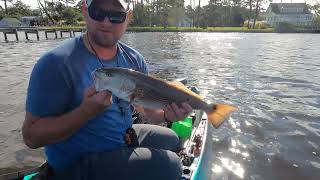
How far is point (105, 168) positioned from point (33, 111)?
88 cm

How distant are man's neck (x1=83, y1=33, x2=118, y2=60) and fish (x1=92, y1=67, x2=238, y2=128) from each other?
556 mm

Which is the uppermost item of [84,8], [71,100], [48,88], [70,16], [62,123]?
[70,16]

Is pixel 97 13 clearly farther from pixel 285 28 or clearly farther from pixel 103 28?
pixel 285 28

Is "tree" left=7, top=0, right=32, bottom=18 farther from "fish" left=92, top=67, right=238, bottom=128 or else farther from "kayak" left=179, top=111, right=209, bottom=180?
"fish" left=92, top=67, right=238, bottom=128

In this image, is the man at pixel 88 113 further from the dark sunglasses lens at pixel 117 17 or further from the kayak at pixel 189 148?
the kayak at pixel 189 148

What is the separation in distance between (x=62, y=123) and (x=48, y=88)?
1.12 ft

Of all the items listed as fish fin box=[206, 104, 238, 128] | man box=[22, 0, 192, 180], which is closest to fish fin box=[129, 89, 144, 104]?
man box=[22, 0, 192, 180]

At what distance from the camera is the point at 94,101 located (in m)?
2.99

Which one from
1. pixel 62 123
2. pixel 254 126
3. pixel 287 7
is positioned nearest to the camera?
pixel 62 123

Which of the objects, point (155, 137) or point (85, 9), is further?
point (155, 137)

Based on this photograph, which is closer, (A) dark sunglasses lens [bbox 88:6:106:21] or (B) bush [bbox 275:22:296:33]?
(A) dark sunglasses lens [bbox 88:6:106:21]

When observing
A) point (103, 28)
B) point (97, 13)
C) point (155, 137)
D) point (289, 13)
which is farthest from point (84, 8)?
point (289, 13)

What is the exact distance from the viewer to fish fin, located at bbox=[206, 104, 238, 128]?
407cm

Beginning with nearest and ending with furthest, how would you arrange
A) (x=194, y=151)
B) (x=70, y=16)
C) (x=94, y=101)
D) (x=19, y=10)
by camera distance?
1. (x=94, y=101)
2. (x=194, y=151)
3. (x=70, y=16)
4. (x=19, y=10)
